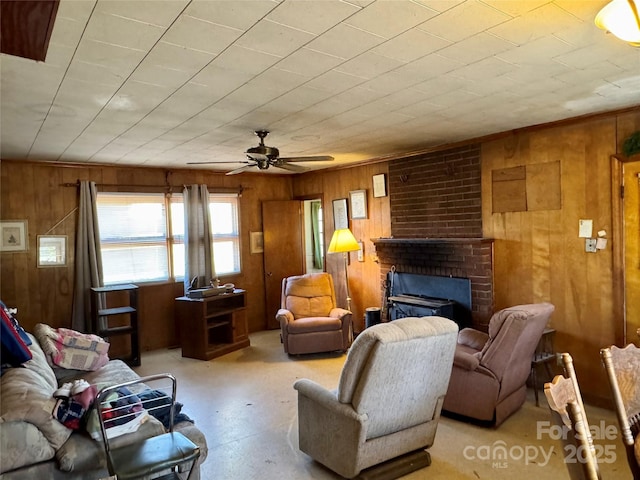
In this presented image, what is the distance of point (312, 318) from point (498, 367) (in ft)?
8.56

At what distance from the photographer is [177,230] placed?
5.96m

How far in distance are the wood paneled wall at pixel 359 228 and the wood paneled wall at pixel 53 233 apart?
6.23 feet

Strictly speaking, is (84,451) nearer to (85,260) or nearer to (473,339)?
(473,339)

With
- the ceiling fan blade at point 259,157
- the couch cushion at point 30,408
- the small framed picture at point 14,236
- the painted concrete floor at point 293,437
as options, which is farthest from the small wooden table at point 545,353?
the small framed picture at point 14,236

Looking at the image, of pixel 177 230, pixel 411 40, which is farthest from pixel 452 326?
pixel 177 230

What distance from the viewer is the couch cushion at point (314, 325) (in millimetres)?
5137

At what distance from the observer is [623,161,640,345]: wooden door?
3.38 metres

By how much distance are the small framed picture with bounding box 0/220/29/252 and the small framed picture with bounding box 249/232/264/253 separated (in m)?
2.85

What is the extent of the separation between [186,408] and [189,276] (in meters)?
2.39

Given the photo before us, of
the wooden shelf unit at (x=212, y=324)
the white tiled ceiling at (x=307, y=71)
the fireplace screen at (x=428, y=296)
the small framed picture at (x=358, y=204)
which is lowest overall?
the wooden shelf unit at (x=212, y=324)

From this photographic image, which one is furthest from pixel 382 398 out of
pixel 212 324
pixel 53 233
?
pixel 53 233

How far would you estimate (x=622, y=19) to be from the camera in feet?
5.31

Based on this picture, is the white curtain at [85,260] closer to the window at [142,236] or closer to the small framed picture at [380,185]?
the window at [142,236]

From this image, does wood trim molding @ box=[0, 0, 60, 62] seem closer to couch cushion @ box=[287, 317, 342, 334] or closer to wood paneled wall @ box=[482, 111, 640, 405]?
wood paneled wall @ box=[482, 111, 640, 405]
